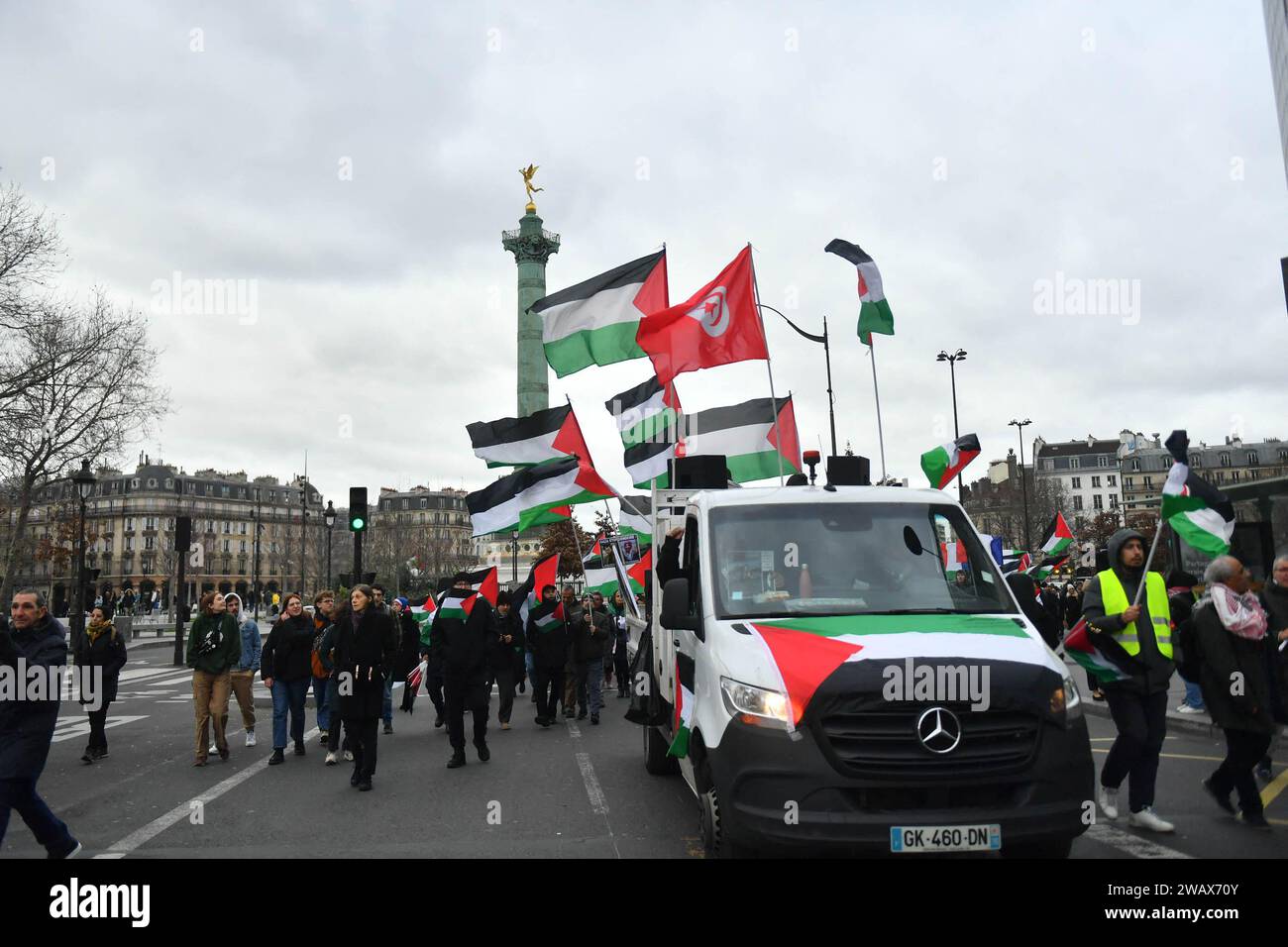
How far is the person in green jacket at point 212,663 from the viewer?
10.2m

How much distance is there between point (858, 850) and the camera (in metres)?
4.40

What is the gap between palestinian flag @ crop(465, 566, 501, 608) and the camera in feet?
38.1

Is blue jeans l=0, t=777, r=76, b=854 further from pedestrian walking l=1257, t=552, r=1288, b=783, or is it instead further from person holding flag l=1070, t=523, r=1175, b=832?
pedestrian walking l=1257, t=552, r=1288, b=783

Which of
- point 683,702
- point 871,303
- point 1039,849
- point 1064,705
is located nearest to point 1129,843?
point 1039,849

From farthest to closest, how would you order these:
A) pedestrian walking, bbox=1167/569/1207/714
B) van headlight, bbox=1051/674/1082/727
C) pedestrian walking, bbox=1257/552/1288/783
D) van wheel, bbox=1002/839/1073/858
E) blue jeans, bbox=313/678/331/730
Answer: blue jeans, bbox=313/678/331/730 → pedestrian walking, bbox=1167/569/1207/714 → pedestrian walking, bbox=1257/552/1288/783 → van headlight, bbox=1051/674/1082/727 → van wheel, bbox=1002/839/1073/858

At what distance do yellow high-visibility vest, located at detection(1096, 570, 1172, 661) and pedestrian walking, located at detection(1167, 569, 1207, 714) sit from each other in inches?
63.5

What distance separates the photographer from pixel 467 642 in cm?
1046

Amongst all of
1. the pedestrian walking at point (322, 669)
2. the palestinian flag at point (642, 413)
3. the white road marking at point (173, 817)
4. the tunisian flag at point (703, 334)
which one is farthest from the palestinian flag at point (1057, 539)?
the white road marking at point (173, 817)

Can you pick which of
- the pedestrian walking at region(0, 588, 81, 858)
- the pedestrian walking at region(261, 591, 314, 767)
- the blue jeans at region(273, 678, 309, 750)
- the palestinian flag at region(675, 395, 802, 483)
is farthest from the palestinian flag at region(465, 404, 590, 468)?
the pedestrian walking at region(0, 588, 81, 858)

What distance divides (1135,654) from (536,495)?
8.42m

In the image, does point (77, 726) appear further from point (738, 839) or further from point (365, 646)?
point (738, 839)

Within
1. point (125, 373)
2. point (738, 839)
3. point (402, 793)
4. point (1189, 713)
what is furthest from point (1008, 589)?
point (125, 373)

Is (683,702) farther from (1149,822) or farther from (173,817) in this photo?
(173,817)

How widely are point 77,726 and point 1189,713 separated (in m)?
14.5
